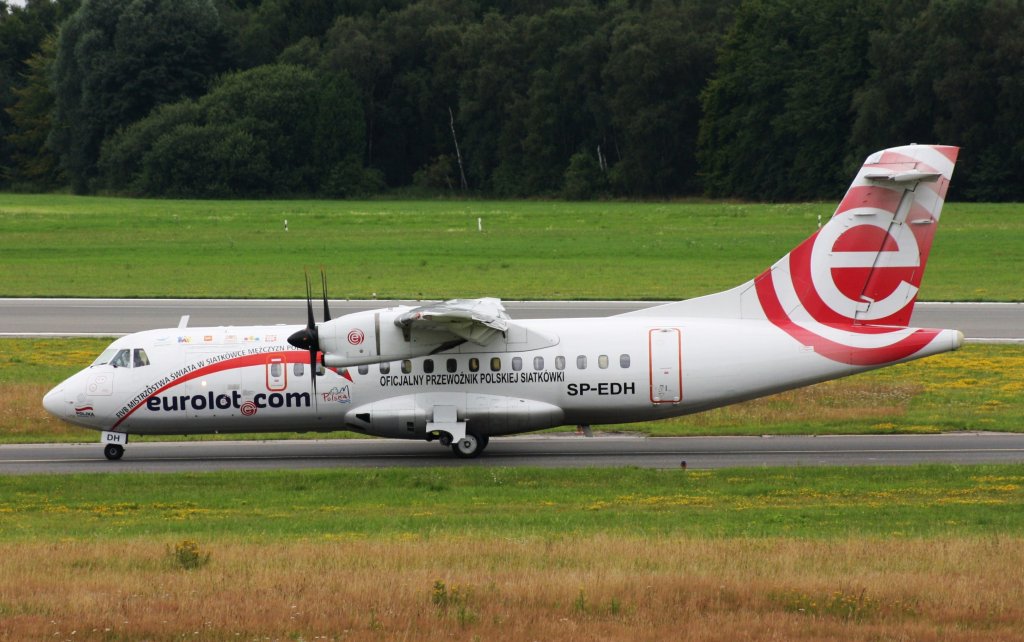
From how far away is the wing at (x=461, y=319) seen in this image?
76.8 ft

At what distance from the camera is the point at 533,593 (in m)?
12.8

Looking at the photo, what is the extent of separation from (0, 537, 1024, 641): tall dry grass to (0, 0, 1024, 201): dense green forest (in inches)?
3352

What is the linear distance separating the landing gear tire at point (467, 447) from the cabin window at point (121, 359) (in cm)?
693

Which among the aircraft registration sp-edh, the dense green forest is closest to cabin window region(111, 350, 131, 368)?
the aircraft registration sp-edh

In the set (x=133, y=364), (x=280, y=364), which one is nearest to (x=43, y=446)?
(x=133, y=364)

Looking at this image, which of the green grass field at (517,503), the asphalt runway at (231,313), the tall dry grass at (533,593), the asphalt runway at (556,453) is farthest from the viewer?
the asphalt runway at (231,313)

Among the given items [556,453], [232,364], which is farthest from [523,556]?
[232,364]

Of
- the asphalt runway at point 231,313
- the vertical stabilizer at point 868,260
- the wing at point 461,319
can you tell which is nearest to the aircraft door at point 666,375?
the vertical stabilizer at point 868,260

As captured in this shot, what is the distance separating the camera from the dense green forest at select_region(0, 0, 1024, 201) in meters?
96.2

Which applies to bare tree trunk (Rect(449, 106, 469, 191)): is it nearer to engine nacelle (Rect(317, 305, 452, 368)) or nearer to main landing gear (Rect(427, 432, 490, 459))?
main landing gear (Rect(427, 432, 490, 459))

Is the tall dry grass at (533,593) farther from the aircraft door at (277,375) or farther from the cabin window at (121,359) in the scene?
the cabin window at (121,359)

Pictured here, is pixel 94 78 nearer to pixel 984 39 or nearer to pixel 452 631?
pixel 984 39

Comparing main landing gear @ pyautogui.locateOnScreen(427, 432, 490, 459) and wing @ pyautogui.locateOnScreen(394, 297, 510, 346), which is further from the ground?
wing @ pyautogui.locateOnScreen(394, 297, 510, 346)

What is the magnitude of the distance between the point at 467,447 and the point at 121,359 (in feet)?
24.1
